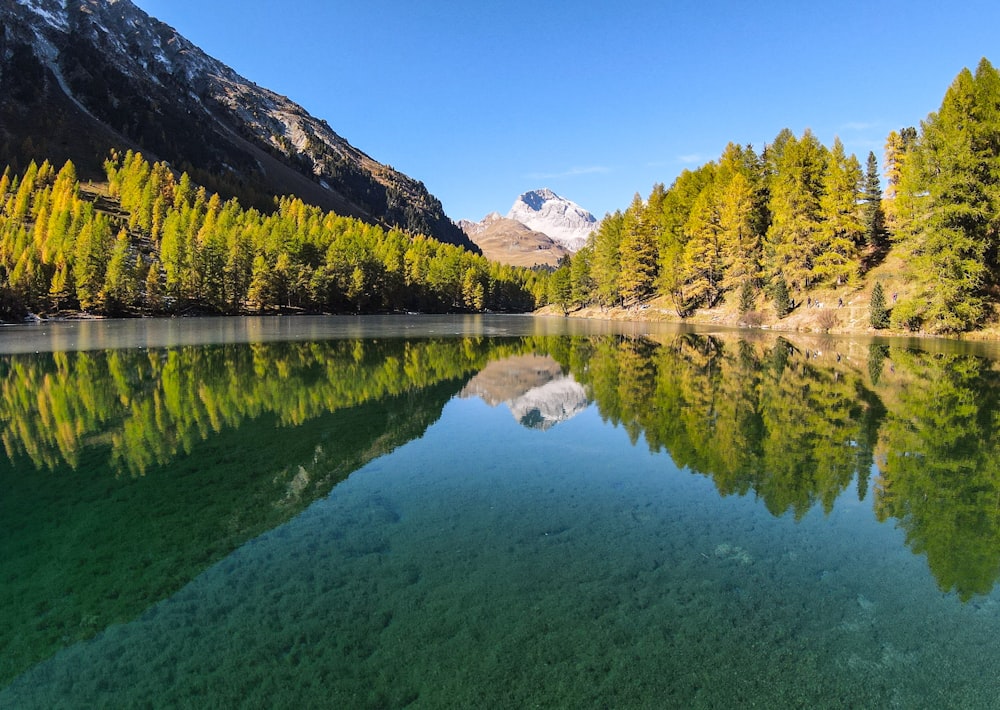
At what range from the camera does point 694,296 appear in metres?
75.6

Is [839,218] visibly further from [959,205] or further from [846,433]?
[846,433]

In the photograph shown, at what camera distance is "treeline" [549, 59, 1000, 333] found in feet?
124

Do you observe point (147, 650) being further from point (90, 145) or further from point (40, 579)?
point (90, 145)

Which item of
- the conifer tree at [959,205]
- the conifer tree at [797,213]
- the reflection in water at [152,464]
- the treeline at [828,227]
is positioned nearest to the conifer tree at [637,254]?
the treeline at [828,227]

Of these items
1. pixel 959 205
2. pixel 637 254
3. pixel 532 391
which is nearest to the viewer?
pixel 532 391

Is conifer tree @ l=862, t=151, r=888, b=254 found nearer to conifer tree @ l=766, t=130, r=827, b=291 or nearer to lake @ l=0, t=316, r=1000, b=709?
conifer tree @ l=766, t=130, r=827, b=291

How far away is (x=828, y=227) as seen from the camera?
53.1 metres

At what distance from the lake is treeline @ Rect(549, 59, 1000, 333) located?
27.6 metres

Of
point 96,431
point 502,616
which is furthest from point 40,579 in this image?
point 96,431

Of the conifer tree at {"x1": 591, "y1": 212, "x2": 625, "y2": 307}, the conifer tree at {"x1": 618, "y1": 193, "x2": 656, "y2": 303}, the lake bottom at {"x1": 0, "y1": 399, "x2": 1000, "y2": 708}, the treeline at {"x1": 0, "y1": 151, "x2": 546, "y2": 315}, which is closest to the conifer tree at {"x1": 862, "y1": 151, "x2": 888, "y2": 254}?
the conifer tree at {"x1": 618, "y1": 193, "x2": 656, "y2": 303}

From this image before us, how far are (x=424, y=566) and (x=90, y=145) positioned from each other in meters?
205

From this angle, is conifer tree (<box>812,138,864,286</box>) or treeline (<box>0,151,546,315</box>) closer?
conifer tree (<box>812,138,864,286</box>)

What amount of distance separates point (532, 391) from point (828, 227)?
151 feet

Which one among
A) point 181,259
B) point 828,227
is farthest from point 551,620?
point 181,259
